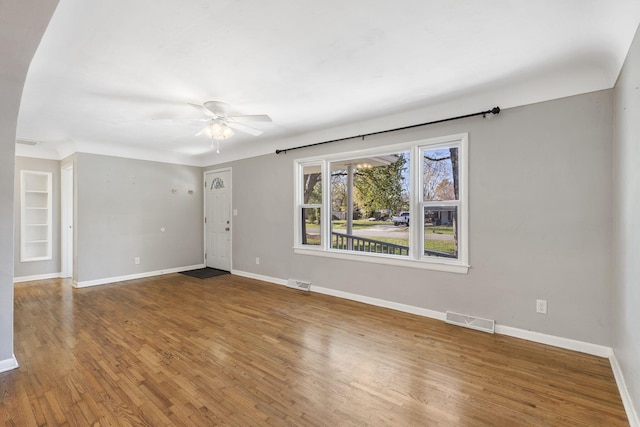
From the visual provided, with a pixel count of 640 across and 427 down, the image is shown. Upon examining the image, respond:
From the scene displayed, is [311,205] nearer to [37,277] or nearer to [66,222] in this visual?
[66,222]

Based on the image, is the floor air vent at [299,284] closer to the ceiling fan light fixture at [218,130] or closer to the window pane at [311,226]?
the window pane at [311,226]

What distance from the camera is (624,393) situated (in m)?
1.97

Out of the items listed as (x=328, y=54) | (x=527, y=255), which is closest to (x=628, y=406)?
(x=527, y=255)

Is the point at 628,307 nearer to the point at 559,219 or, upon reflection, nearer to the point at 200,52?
the point at 559,219

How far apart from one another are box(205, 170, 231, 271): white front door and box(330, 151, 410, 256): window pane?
8.43ft

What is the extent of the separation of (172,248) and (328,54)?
530cm

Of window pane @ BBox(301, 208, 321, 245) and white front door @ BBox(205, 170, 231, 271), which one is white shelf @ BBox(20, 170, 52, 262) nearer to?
white front door @ BBox(205, 170, 231, 271)

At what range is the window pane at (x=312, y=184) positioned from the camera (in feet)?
15.5

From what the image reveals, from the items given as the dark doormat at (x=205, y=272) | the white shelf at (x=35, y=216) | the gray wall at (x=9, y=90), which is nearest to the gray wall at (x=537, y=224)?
the gray wall at (x=9, y=90)

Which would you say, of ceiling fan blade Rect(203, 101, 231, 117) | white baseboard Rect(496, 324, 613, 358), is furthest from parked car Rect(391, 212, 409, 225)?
ceiling fan blade Rect(203, 101, 231, 117)

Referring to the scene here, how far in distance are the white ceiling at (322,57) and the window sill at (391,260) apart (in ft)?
5.51

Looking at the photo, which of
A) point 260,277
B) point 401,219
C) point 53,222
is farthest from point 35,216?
point 401,219

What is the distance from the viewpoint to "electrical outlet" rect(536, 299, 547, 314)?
9.25 ft

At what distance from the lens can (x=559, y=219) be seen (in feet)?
9.03
